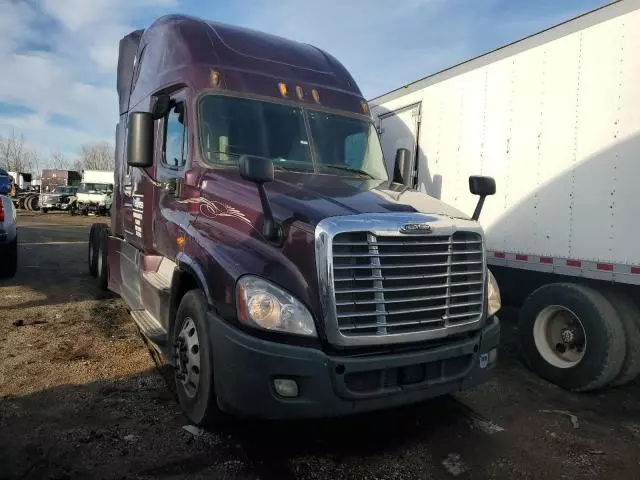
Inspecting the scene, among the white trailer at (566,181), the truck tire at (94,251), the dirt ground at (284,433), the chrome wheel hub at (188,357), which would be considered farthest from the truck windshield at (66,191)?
the chrome wheel hub at (188,357)

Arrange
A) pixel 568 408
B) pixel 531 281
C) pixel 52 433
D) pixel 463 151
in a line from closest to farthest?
pixel 52 433, pixel 568 408, pixel 531 281, pixel 463 151

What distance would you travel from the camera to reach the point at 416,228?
3174mm

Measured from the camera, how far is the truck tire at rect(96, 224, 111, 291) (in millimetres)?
7938

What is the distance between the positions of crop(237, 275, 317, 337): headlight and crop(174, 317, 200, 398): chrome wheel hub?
2.22 feet

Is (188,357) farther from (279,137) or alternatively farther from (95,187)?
(95,187)

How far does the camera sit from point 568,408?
14.6 feet

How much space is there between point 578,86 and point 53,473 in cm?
536

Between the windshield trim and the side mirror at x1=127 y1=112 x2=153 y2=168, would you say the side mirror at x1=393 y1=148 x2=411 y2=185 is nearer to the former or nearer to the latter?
the windshield trim

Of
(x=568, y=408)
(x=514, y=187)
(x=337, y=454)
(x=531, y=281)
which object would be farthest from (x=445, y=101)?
(x=337, y=454)

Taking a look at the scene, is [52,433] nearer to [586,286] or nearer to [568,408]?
[568,408]

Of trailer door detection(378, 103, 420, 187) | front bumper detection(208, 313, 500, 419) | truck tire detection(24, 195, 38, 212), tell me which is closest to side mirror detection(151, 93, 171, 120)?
front bumper detection(208, 313, 500, 419)

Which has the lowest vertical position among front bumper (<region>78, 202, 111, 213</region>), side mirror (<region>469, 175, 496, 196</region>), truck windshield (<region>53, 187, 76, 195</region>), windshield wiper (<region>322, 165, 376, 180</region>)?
front bumper (<region>78, 202, 111, 213</region>)

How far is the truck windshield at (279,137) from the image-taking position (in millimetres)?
4145

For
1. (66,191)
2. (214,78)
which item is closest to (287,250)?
(214,78)
